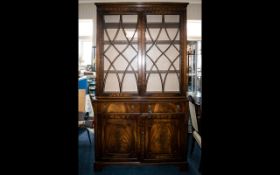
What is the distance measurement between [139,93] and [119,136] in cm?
58

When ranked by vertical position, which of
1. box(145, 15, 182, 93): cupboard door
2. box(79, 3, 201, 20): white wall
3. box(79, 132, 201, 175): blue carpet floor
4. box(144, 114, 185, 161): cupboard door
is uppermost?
box(79, 3, 201, 20): white wall

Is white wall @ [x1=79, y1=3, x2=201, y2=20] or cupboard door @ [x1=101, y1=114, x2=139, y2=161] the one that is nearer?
cupboard door @ [x1=101, y1=114, x2=139, y2=161]

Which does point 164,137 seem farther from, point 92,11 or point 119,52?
point 92,11

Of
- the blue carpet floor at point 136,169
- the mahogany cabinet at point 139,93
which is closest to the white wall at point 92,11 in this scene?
the mahogany cabinet at point 139,93

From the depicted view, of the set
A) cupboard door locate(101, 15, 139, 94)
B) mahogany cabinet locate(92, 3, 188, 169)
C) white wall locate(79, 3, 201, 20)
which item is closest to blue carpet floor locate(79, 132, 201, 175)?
mahogany cabinet locate(92, 3, 188, 169)

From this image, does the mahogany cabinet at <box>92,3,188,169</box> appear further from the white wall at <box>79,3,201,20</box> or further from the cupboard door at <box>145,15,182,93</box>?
the white wall at <box>79,3,201,20</box>

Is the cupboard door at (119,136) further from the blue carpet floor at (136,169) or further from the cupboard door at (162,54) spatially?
the cupboard door at (162,54)

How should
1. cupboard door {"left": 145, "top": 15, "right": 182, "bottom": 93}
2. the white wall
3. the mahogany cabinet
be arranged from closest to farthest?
the mahogany cabinet → cupboard door {"left": 145, "top": 15, "right": 182, "bottom": 93} → the white wall

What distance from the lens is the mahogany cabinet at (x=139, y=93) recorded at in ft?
9.98

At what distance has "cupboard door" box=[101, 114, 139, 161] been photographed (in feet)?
10.0

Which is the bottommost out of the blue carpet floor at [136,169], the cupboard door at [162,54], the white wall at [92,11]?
the blue carpet floor at [136,169]

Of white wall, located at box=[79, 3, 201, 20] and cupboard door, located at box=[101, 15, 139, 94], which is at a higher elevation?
white wall, located at box=[79, 3, 201, 20]
